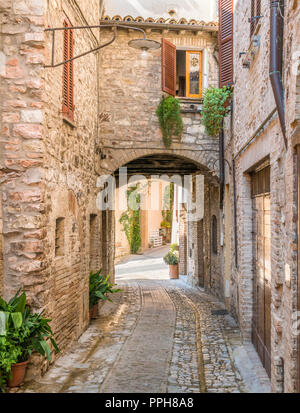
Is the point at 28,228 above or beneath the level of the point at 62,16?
beneath

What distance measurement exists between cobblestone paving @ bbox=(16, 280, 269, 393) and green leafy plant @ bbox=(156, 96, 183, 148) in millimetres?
4195

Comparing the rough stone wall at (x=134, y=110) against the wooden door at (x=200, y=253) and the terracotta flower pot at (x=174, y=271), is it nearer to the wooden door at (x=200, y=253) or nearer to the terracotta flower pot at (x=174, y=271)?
the wooden door at (x=200, y=253)

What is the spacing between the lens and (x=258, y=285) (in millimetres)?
6777

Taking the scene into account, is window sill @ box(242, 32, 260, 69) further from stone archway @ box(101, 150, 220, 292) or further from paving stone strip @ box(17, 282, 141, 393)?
paving stone strip @ box(17, 282, 141, 393)

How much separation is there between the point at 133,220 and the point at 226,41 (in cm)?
2033

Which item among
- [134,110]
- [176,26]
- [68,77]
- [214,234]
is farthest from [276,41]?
[214,234]

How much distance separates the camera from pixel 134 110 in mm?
10867

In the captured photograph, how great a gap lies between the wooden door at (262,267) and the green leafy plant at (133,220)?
66.6 feet

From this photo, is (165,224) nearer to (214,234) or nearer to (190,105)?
(214,234)

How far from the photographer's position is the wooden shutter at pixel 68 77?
716 cm

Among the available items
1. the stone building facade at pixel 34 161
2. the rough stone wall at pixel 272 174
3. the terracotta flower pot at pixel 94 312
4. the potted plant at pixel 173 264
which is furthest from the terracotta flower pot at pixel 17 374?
the potted plant at pixel 173 264
